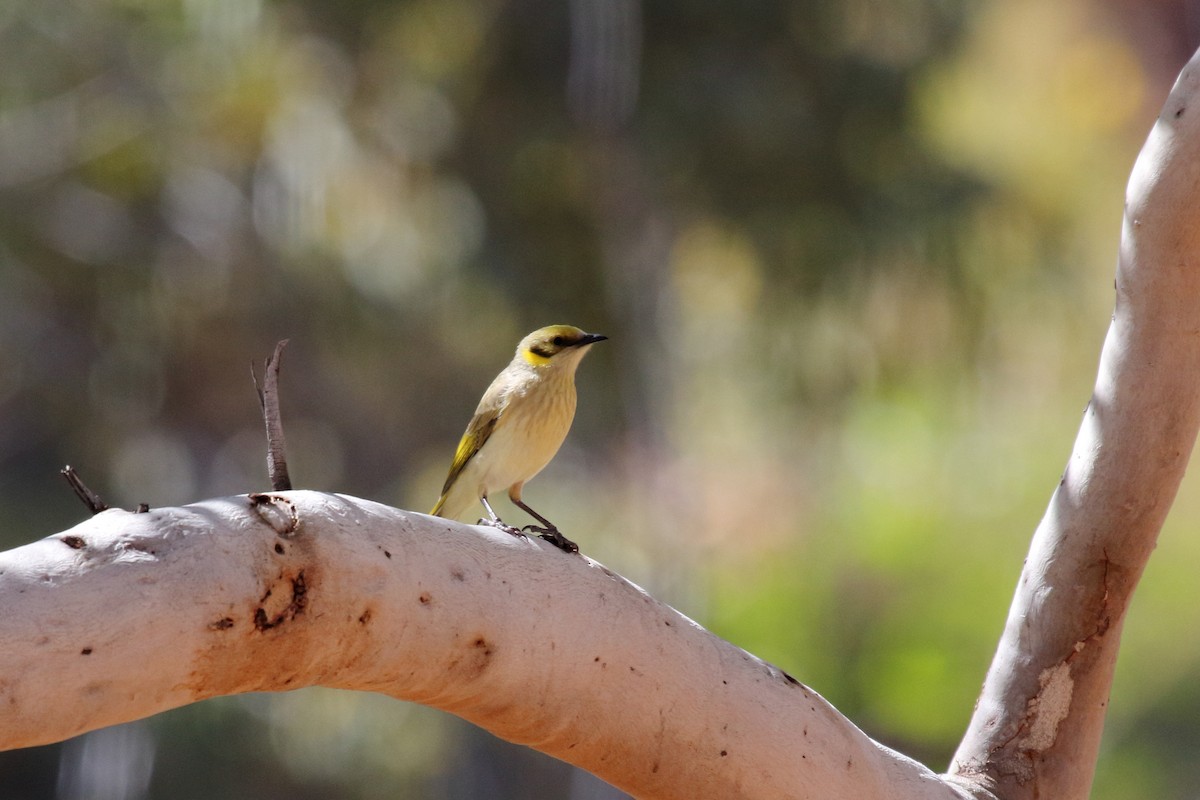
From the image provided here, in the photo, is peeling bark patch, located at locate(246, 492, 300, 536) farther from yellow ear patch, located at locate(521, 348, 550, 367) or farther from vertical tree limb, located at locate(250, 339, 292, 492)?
yellow ear patch, located at locate(521, 348, 550, 367)

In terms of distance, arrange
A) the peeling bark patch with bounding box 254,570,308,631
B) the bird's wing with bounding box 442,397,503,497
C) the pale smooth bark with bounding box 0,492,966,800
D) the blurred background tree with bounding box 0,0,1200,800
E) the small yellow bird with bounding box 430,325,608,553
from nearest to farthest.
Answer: the pale smooth bark with bounding box 0,492,966,800
the peeling bark patch with bounding box 254,570,308,631
the small yellow bird with bounding box 430,325,608,553
the bird's wing with bounding box 442,397,503,497
the blurred background tree with bounding box 0,0,1200,800

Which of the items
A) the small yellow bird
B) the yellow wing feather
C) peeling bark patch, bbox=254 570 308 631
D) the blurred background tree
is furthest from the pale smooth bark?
the blurred background tree

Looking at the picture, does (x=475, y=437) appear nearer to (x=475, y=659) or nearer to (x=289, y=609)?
(x=475, y=659)

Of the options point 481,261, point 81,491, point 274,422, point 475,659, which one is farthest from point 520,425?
point 481,261

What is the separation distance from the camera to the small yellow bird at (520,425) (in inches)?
151

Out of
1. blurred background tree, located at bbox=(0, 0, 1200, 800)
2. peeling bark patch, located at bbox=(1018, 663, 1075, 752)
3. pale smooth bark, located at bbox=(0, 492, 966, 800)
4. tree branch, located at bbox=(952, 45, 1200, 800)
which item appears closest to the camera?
pale smooth bark, located at bbox=(0, 492, 966, 800)

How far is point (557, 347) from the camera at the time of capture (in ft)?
13.4

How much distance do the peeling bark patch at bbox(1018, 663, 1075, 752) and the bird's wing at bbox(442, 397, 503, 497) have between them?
1758 mm

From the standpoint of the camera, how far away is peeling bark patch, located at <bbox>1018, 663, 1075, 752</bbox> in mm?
2916

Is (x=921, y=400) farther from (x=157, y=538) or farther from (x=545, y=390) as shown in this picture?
(x=157, y=538)

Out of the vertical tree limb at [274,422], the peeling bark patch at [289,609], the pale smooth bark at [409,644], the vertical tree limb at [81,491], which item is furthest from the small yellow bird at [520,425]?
the vertical tree limb at [81,491]

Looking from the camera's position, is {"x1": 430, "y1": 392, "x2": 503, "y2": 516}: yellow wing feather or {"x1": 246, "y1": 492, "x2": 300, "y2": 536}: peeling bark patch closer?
{"x1": 246, "y1": 492, "x2": 300, "y2": 536}: peeling bark patch

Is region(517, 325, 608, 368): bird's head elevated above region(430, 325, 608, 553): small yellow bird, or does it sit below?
above

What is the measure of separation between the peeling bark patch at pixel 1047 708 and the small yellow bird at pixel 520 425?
145cm
